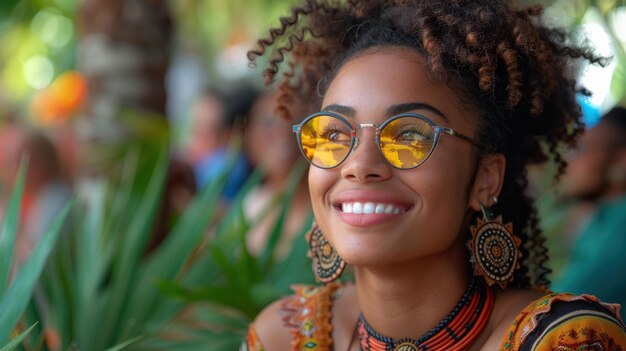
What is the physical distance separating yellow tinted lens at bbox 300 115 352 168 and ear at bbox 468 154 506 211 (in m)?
0.36

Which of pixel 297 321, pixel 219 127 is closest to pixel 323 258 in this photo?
pixel 297 321

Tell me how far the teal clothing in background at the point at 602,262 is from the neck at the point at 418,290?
50.6 inches

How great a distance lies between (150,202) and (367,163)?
127 centimetres

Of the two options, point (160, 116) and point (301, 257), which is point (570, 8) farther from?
point (160, 116)

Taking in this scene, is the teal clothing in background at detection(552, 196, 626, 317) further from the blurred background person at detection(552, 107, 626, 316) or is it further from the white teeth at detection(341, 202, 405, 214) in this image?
the white teeth at detection(341, 202, 405, 214)

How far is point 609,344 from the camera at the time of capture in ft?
6.25

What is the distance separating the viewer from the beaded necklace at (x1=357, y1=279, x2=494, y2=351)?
2.17 metres

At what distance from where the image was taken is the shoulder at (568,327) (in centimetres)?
190

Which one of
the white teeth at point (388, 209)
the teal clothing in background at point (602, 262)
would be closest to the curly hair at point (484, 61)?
the white teeth at point (388, 209)

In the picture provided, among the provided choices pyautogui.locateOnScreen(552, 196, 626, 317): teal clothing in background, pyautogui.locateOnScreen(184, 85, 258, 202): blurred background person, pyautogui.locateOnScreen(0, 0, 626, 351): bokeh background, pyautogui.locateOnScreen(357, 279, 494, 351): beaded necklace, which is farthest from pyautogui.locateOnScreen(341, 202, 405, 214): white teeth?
pyautogui.locateOnScreen(184, 85, 258, 202): blurred background person

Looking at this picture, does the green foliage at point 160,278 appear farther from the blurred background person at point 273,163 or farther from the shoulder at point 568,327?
the blurred background person at point 273,163

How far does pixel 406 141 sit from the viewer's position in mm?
2084

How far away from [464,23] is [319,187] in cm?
57

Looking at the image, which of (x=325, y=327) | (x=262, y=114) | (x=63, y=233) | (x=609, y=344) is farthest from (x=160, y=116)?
(x=609, y=344)
